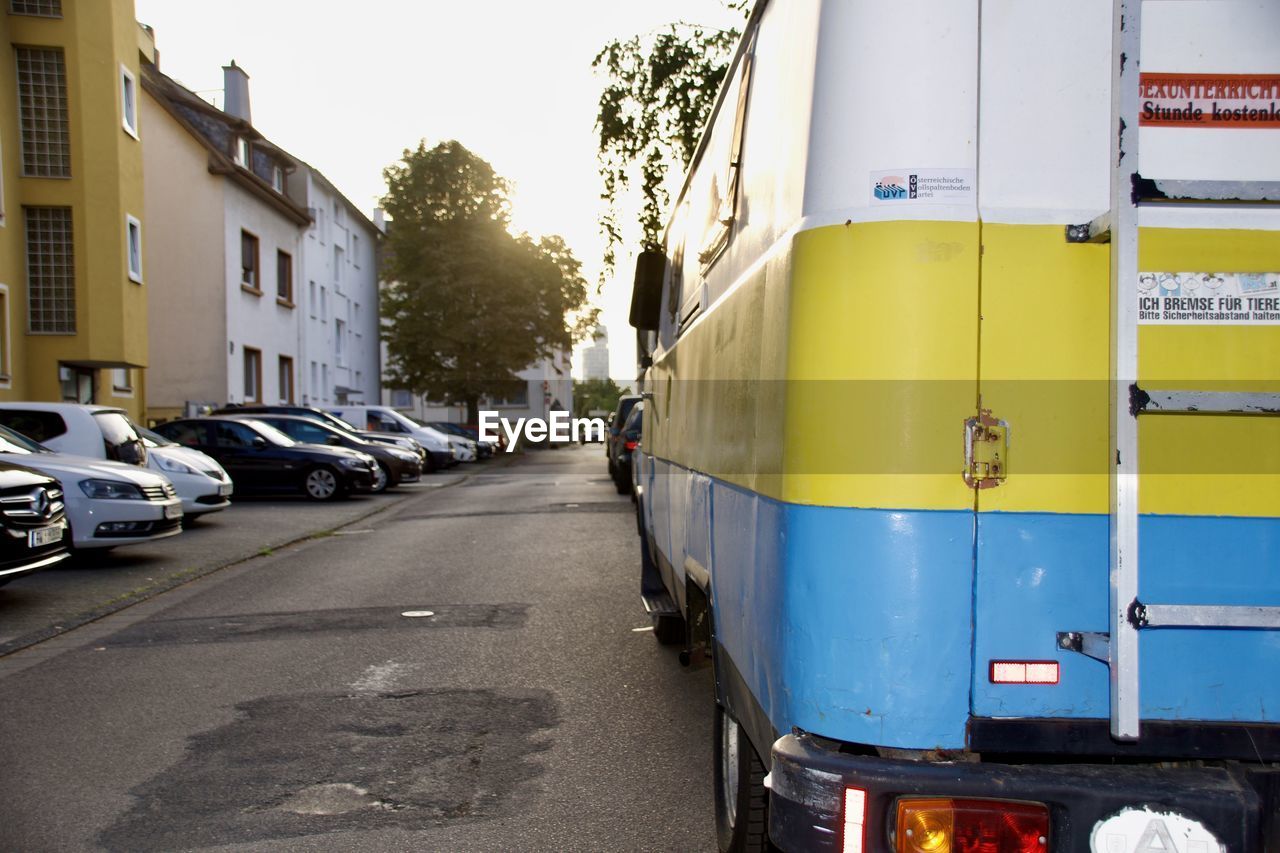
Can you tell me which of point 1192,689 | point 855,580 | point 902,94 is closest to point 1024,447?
point 855,580

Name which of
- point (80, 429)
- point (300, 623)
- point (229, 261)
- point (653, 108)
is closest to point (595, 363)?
point (229, 261)

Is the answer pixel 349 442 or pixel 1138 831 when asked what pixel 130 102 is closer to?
pixel 349 442

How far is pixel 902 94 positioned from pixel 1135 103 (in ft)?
1.59

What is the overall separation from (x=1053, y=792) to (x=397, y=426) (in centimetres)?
3030

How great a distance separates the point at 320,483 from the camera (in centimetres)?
2131

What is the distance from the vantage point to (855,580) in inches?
104

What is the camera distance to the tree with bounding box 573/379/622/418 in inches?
4703

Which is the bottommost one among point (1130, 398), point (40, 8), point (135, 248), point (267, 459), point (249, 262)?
point (267, 459)

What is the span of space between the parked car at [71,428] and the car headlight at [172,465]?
1.59m

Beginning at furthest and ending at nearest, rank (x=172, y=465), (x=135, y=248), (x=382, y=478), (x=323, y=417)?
(x=323, y=417), (x=135, y=248), (x=382, y=478), (x=172, y=465)

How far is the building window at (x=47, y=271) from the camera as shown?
22391 mm

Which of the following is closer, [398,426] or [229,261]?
[398,426]

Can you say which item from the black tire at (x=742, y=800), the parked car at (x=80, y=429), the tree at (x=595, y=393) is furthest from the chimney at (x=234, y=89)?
the tree at (x=595, y=393)

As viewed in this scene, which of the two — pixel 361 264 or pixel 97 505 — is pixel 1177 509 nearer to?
pixel 97 505
